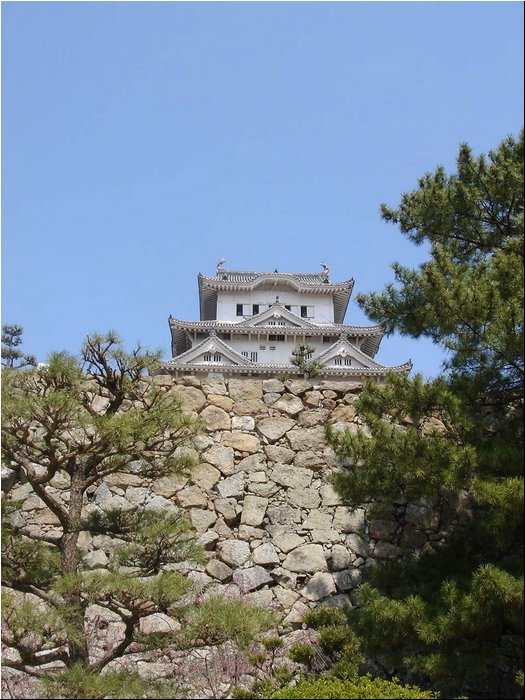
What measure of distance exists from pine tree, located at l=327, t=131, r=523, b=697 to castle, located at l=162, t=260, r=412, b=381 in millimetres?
10409

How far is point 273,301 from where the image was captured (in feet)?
88.2

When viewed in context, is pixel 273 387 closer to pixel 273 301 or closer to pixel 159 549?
pixel 159 549

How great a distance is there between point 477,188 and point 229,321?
64.9 feet

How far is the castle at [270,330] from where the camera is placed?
61.1ft

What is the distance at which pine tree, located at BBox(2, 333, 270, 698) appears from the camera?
417cm

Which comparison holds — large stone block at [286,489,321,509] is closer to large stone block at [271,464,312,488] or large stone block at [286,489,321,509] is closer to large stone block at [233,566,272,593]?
large stone block at [271,464,312,488]

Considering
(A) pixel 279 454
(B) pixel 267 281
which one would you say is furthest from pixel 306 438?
(B) pixel 267 281

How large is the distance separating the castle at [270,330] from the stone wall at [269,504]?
341 inches

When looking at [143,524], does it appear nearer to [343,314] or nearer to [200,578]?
[200,578]

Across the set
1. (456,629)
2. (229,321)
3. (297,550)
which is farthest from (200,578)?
(229,321)

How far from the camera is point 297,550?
6.33 metres

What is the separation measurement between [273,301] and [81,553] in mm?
22144

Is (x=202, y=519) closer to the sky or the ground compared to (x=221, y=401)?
closer to the ground

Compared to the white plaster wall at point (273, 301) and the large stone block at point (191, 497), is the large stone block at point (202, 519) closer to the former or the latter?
the large stone block at point (191, 497)
